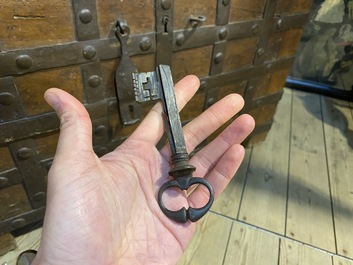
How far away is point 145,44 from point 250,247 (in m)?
0.76

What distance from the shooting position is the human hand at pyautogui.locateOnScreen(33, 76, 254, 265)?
552 millimetres

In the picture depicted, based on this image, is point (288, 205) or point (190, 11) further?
point (288, 205)

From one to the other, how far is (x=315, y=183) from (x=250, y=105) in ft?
1.47

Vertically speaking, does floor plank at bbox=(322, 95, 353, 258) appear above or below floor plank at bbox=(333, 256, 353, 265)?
above

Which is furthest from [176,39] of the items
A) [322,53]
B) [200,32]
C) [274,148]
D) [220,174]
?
[322,53]

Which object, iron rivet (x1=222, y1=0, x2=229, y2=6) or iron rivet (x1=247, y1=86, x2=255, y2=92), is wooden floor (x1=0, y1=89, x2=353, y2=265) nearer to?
iron rivet (x1=247, y1=86, x2=255, y2=92)

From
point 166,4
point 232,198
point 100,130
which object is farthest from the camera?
point 232,198

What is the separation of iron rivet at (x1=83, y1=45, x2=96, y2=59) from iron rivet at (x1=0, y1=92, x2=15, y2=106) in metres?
0.20

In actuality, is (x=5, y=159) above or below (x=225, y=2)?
below

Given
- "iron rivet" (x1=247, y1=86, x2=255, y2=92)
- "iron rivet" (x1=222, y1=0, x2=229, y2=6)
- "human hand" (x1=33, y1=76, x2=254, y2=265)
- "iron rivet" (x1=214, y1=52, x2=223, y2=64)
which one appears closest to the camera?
"human hand" (x1=33, y1=76, x2=254, y2=265)

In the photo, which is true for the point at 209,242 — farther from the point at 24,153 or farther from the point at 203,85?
the point at 24,153

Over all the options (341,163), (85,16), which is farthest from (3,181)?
(341,163)

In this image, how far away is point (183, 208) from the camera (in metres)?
0.66

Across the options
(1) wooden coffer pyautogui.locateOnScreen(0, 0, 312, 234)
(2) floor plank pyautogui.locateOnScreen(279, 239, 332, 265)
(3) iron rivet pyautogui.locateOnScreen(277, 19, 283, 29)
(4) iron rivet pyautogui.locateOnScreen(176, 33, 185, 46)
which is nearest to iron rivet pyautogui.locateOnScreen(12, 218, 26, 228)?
(1) wooden coffer pyautogui.locateOnScreen(0, 0, 312, 234)
